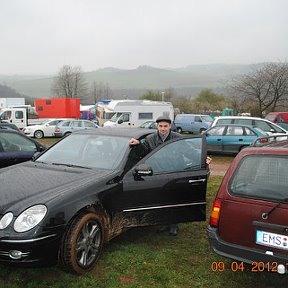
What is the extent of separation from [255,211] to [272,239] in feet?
0.93

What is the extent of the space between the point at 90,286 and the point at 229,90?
36.3 metres

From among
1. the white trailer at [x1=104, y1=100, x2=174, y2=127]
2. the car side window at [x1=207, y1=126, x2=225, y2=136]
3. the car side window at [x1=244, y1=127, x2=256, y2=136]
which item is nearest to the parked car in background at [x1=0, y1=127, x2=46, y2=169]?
the car side window at [x1=207, y1=126, x2=225, y2=136]

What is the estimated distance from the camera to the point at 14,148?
7.07m

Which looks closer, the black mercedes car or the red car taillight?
the black mercedes car

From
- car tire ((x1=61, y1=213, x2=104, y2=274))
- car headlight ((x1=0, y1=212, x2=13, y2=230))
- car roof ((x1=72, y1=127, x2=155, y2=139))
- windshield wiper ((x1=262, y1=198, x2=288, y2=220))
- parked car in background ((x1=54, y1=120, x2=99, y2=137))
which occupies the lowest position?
parked car in background ((x1=54, y1=120, x2=99, y2=137))

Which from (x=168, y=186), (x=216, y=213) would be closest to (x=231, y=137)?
(x=168, y=186)

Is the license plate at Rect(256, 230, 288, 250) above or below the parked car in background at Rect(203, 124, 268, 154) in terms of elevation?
above

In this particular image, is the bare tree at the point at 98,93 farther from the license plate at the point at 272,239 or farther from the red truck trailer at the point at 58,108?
the license plate at the point at 272,239

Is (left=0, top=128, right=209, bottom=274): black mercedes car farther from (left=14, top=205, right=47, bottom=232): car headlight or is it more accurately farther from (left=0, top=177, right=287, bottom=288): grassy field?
(left=0, top=177, right=287, bottom=288): grassy field

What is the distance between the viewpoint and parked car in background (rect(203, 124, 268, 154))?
14047mm

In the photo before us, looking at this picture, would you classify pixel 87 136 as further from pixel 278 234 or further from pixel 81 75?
pixel 81 75

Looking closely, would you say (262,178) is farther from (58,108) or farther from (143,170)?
(58,108)

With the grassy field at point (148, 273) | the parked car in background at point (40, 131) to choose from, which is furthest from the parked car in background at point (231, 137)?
the parked car in background at point (40, 131)

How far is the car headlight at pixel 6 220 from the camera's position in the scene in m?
3.34
